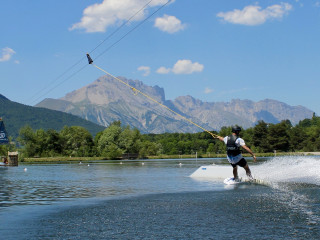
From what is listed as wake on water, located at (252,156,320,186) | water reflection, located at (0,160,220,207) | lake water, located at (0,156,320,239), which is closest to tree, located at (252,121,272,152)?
water reflection, located at (0,160,220,207)

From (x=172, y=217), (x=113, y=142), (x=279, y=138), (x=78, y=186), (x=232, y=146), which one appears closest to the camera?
(x=172, y=217)

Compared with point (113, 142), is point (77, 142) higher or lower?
higher

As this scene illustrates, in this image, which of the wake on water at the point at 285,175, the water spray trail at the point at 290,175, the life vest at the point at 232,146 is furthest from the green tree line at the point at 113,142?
the life vest at the point at 232,146

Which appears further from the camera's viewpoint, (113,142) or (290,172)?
(113,142)

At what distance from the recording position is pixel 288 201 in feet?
45.3

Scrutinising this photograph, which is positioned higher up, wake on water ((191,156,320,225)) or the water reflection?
wake on water ((191,156,320,225))

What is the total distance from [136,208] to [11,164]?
73.8 m

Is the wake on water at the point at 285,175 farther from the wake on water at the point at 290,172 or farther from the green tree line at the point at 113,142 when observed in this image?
the green tree line at the point at 113,142

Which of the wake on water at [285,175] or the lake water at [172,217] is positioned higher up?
the wake on water at [285,175]

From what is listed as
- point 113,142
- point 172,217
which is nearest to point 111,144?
point 113,142

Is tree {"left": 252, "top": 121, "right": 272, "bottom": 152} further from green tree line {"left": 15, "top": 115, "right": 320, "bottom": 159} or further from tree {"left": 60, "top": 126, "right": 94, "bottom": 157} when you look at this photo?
tree {"left": 60, "top": 126, "right": 94, "bottom": 157}

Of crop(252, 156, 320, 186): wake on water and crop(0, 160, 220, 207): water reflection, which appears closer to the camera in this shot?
crop(0, 160, 220, 207): water reflection

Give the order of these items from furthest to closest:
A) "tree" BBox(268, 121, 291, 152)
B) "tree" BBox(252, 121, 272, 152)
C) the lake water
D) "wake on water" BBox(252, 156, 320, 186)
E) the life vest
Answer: "tree" BBox(252, 121, 272, 152) → "tree" BBox(268, 121, 291, 152) → "wake on water" BBox(252, 156, 320, 186) → the life vest → the lake water

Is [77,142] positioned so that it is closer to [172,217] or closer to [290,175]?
[290,175]
